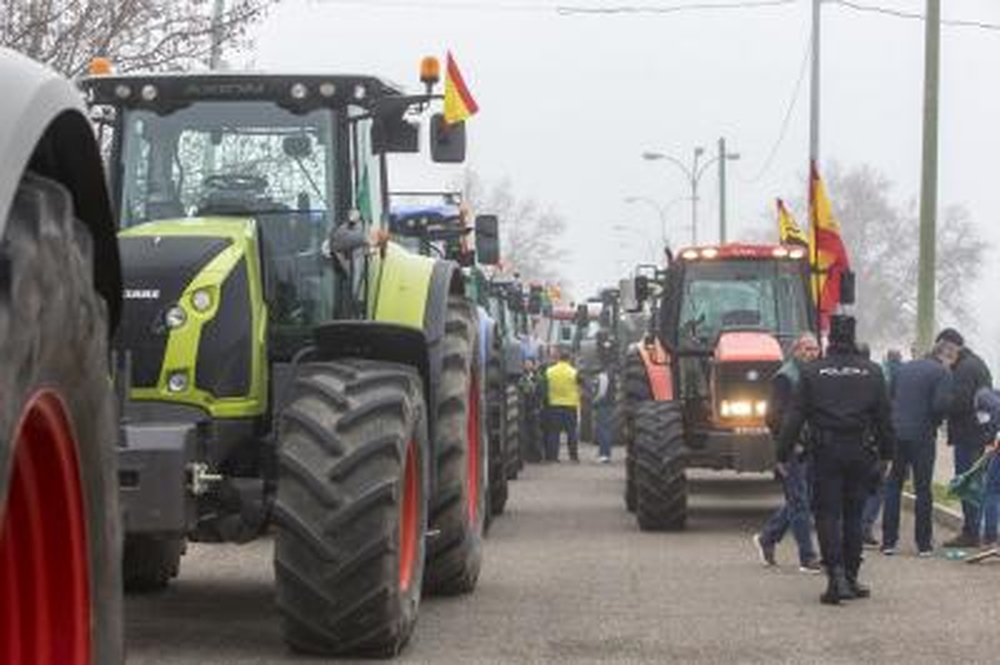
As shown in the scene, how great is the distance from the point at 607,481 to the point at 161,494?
16.7 metres

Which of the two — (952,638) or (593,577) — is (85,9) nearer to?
(593,577)

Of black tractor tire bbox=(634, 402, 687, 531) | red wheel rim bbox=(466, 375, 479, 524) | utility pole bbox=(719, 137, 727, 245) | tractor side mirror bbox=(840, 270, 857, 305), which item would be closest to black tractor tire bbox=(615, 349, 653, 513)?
black tractor tire bbox=(634, 402, 687, 531)

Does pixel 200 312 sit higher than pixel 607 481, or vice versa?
pixel 200 312

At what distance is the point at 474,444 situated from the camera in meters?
11.8

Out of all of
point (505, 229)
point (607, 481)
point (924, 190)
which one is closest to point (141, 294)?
point (607, 481)

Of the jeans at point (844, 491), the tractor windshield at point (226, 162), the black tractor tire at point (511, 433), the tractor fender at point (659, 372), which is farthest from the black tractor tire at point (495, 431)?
the tractor windshield at point (226, 162)

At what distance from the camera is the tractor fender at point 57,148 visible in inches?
128

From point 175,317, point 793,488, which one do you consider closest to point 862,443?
point 793,488

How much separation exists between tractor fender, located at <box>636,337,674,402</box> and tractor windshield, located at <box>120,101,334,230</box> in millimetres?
8175

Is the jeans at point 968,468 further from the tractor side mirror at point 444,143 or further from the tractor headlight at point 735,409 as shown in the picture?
the tractor side mirror at point 444,143

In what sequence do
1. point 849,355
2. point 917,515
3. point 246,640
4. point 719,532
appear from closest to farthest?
point 246,640, point 849,355, point 917,515, point 719,532

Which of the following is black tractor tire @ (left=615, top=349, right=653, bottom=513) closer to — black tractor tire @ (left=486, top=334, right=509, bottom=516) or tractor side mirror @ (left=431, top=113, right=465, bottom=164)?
black tractor tire @ (left=486, top=334, right=509, bottom=516)

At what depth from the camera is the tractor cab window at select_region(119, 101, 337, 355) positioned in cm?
910

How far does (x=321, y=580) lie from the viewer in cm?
799
